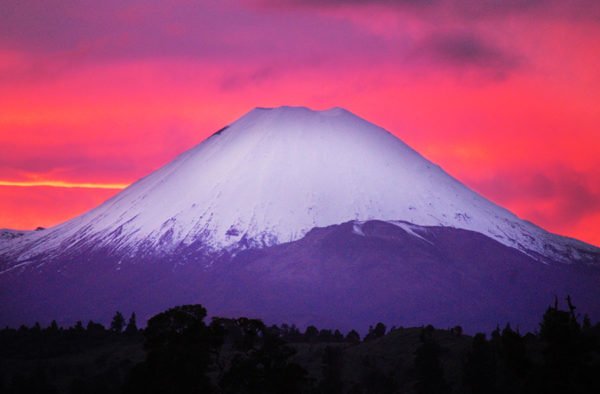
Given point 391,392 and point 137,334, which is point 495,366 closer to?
point 391,392

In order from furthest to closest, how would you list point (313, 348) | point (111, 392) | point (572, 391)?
point (313, 348) < point (111, 392) < point (572, 391)

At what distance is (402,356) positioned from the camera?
147 meters

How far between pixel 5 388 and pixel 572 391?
83022mm

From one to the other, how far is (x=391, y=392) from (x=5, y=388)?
40832 mm

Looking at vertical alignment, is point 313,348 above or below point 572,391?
above

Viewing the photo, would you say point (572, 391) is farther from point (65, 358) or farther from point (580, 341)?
point (65, 358)

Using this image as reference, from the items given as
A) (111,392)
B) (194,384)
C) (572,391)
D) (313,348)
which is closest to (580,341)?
(572,391)

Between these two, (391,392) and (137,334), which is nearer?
(391,392)

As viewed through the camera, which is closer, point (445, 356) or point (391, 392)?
point (391, 392)

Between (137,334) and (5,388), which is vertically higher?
(137,334)

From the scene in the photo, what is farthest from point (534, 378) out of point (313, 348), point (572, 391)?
point (313, 348)

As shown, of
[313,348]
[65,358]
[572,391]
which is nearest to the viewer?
[572,391]

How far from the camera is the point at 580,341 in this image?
61312 millimetres

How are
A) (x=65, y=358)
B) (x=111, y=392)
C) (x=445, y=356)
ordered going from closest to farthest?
(x=111, y=392) < (x=445, y=356) < (x=65, y=358)
